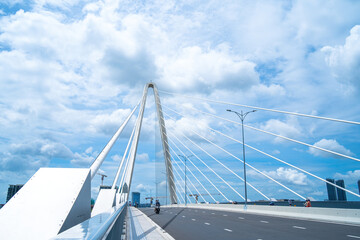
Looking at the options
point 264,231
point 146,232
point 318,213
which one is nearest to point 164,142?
point 318,213

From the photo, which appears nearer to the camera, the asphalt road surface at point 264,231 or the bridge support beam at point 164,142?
the asphalt road surface at point 264,231

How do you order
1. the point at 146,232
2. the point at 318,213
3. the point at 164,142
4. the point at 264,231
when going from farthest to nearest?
the point at 164,142, the point at 318,213, the point at 264,231, the point at 146,232

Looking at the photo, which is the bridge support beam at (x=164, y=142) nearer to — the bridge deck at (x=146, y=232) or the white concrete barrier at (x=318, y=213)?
the white concrete barrier at (x=318, y=213)

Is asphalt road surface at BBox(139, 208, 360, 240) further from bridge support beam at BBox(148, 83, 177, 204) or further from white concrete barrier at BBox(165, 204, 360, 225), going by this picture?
bridge support beam at BBox(148, 83, 177, 204)

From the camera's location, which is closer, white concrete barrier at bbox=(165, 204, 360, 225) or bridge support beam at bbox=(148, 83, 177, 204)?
white concrete barrier at bbox=(165, 204, 360, 225)

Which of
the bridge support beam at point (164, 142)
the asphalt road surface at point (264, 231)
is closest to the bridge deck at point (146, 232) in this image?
the asphalt road surface at point (264, 231)

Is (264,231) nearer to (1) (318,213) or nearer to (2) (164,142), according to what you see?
(1) (318,213)

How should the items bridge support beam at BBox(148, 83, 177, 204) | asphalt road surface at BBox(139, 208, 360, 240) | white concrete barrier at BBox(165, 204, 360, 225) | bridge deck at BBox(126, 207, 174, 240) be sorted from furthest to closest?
1. bridge support beam at BBox(148, 83, 177, 204)
2. white concrete barrier at BBox(165, 204, 360, 225)
3. asphalt road surface at BBox(139, 208, 360, 240)
4. bridge deck at BBox(126, 207, 174, 240)

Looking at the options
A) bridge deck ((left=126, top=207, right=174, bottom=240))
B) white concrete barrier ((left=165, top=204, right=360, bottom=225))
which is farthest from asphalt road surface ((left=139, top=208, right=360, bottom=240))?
white concrete barrier ((left=165, top=204, right=360, bottom=225))

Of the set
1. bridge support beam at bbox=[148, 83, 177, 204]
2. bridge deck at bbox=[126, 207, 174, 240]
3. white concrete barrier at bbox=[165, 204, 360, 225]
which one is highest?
bridge support beam at bbox=[148, 83, 177, 204]

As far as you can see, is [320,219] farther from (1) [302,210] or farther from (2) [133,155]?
(2) [133,155]

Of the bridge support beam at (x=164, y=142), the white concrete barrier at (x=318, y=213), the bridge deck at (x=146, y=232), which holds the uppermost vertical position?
the bridge support beam at (x=164, y=142)

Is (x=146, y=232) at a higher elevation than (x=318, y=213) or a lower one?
lower

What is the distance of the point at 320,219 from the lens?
1983cm
